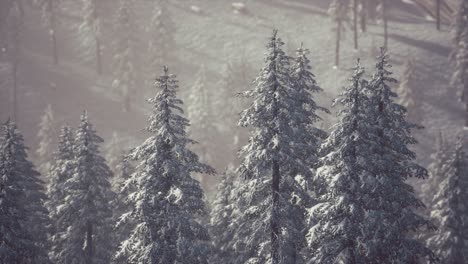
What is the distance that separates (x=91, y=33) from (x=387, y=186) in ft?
200

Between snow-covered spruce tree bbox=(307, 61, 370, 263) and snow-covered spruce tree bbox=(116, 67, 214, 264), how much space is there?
199 inches

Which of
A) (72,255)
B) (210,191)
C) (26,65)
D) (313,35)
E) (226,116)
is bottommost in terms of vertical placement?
(210,191)

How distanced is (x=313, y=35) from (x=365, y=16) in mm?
9450

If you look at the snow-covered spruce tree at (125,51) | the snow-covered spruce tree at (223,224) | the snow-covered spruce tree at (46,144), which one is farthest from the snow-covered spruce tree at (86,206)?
the snow-covered spruce tree at (125,51)

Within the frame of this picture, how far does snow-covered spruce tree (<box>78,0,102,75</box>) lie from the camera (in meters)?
62.5

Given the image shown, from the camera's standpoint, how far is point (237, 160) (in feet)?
176

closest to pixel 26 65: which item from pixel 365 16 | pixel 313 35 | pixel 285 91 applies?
pixel 313 35

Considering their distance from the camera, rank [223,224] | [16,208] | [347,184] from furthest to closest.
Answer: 1. [223,224]
2. [16,208]
3. [347,184]

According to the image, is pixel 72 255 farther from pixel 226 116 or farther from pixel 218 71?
pixel 218 71

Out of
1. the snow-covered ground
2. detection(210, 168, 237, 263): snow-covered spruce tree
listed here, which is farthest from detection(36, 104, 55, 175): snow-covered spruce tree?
detection(210, 168, 237, 263): snow-covered spruce tree

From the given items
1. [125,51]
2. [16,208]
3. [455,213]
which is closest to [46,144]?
[125,51]

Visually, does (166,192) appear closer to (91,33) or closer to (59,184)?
(59,184)

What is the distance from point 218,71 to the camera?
229 ft

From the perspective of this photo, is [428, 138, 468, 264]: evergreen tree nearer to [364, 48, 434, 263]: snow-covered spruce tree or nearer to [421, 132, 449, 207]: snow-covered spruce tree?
[421, 132, 449, 207]: snow-covered spruce tree
